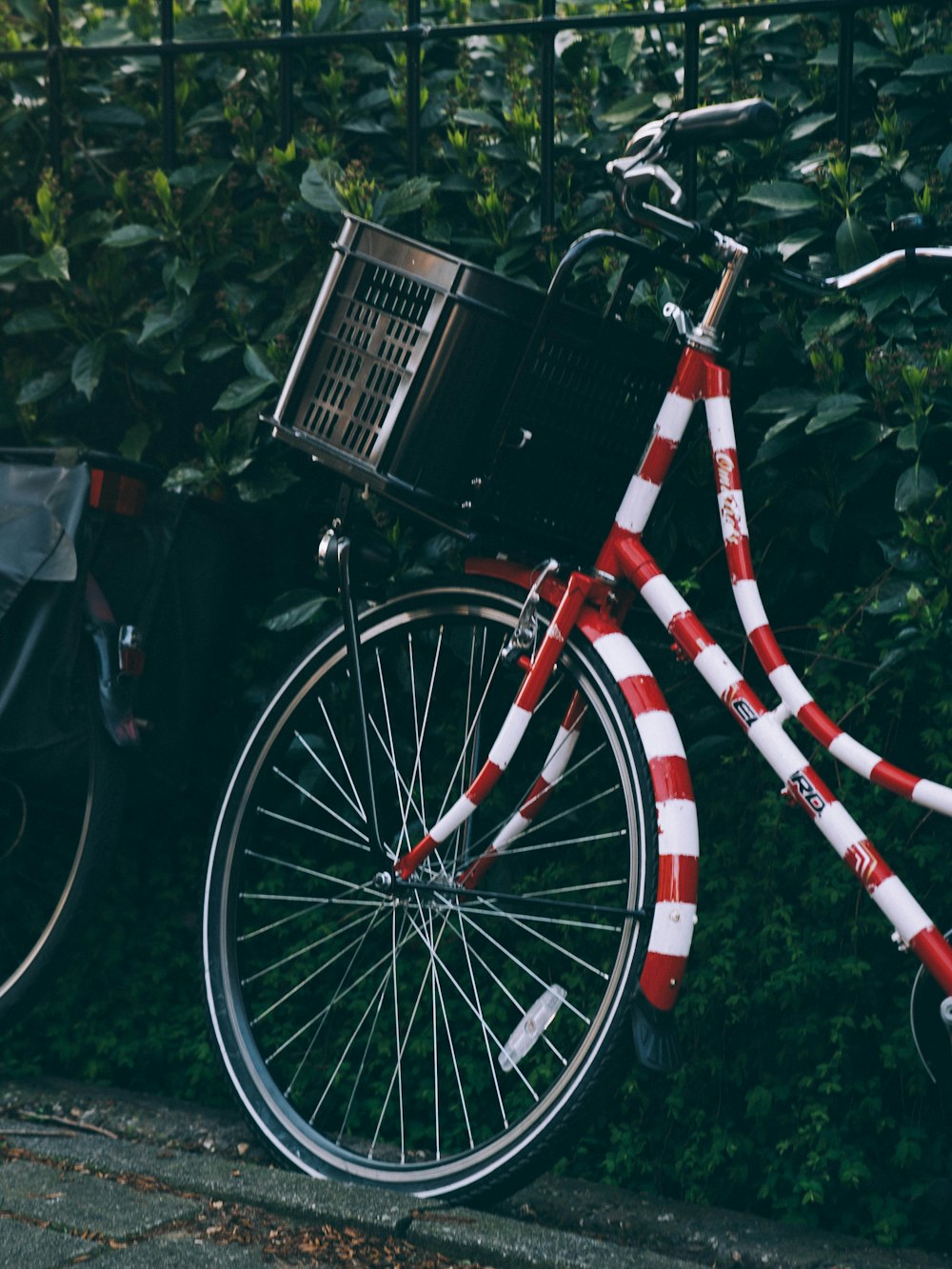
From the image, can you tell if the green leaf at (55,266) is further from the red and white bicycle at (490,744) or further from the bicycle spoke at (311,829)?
the bicycle spoke at (311,829)

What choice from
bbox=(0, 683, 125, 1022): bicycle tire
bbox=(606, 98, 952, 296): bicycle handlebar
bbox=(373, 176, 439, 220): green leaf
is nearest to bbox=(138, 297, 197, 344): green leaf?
bbox=(373, 176, 439, 220): green leaf

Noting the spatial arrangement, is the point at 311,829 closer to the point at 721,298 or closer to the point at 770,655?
the point at 770,655

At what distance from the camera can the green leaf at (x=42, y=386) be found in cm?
320

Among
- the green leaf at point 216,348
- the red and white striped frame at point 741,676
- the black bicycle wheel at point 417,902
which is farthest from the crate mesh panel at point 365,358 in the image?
the green leaf at point 216,348

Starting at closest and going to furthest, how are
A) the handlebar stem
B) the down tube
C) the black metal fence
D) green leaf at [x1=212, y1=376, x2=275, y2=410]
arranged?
the down tube
the handlebar stem
the black metal fence
green leaf at [x1=212, y1=376, x2=275, y2=410]

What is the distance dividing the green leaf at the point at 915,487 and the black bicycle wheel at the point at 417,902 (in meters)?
0.60

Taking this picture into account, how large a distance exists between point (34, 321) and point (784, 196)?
5.76 feet

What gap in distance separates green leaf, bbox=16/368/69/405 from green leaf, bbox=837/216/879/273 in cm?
182

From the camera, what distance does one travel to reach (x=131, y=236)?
3.05 metres

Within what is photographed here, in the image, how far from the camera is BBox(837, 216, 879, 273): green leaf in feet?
8.13

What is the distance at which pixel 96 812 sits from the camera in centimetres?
278

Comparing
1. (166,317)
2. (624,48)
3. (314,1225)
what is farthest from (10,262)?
(314,1225)

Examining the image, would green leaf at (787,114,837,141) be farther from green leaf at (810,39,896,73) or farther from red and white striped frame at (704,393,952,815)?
red and white striped frame at (704,393,952,815)

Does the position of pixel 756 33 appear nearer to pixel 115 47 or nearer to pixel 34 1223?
pixel 115 47
